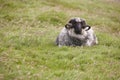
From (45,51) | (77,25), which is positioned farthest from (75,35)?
(45,51)

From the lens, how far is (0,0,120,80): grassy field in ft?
39.1

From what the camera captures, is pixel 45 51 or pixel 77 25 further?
pixel 77 25

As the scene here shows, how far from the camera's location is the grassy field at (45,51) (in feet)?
39.1

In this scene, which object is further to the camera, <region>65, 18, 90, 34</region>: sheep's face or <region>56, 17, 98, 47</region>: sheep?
<region>56, 17, 98, 47</region>: sheep

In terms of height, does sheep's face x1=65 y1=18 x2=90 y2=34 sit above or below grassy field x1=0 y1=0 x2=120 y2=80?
above

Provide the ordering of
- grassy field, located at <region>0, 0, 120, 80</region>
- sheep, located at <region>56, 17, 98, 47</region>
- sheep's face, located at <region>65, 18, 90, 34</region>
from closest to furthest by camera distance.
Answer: grassy field, located at <region>0, 0, 120, 80</region> → sheep's face, located at <region>65, 18, 90, 34</region> → sheep, located at <region>56, 17, 98, 47</region>

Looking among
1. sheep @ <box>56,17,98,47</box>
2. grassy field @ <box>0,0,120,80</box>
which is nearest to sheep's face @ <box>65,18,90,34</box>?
sheep @ <box>56,17,98,47</box>

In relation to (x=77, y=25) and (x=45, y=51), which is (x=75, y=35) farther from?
(x=45, y=51)

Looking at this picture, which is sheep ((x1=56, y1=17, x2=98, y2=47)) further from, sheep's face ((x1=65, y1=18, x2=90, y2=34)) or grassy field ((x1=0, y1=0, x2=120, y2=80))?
grassy field ((x1=0, y1=0, x2=120, y2=80))

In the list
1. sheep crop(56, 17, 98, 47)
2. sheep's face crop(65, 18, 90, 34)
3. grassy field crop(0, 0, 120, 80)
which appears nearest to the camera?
grassy field crop(0, 0, 120, 80)

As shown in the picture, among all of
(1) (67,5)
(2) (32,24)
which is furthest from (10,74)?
(1) (67,5)

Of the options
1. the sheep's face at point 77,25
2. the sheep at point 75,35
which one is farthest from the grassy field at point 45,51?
the sheep's face at point 77,25

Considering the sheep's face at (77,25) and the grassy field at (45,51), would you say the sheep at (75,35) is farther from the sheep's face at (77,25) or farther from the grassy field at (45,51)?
the grassy field at (45,51)

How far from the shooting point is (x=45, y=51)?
15.6m
